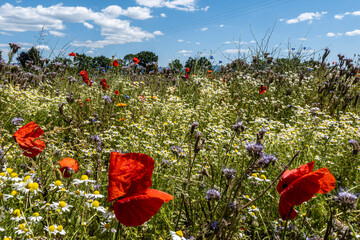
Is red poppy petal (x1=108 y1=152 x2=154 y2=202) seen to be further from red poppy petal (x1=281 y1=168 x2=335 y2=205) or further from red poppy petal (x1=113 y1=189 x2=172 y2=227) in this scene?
red poppy petal (x1=281 y1=168 x2=335 y2=205)

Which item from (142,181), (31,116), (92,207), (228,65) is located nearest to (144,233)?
(92,207)

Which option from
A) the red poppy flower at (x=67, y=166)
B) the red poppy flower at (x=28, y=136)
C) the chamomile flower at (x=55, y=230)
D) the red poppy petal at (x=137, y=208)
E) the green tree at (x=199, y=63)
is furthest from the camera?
the green tree at (x=199, y=63)

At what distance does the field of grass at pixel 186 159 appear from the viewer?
1463mm

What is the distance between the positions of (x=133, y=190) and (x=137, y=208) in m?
0.08

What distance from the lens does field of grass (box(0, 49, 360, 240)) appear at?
1463mm

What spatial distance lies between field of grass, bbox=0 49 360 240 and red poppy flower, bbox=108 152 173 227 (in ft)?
0.59

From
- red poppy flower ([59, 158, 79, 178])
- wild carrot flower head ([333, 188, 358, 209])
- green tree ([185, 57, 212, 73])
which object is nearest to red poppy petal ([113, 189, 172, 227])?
red poppy flower ([59, 158, 79, 178])

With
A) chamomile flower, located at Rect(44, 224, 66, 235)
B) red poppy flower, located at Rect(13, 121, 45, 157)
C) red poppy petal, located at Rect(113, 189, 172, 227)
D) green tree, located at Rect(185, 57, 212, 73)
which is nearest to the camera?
red poppy petal, located at Rect(113, 189, 172, 227)

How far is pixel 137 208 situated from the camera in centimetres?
95

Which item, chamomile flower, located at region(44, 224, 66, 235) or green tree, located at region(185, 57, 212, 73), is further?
green tree, located at region(185, 57, 212, 73)

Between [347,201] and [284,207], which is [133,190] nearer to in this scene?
[284,207]

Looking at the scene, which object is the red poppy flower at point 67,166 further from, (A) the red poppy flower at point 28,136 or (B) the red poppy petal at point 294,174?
(B) the red poppy petal at point 294,174

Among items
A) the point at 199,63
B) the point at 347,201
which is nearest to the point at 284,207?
the point at 347,201

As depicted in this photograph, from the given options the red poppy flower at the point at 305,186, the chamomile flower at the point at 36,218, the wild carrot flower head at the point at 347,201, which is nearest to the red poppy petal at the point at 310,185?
the red poppy flower at the point at 305,186
